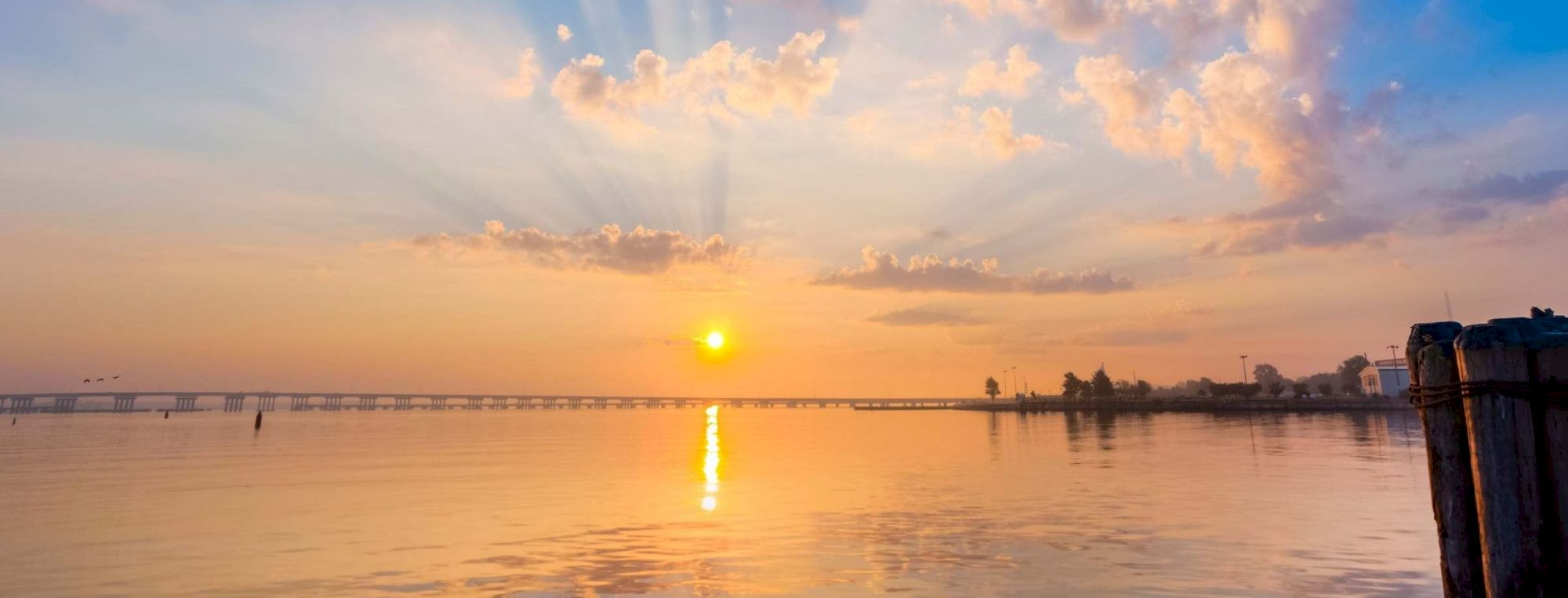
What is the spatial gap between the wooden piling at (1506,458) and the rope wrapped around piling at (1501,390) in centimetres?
1

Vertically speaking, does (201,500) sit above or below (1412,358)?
below

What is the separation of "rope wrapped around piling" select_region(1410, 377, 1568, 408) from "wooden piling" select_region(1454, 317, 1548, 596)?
1cm

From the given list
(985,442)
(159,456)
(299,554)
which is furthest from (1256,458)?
(159,456)

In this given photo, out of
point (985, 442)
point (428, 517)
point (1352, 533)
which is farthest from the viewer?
point (985, 442)

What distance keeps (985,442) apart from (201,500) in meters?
57.9

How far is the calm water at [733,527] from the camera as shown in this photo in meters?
17.3

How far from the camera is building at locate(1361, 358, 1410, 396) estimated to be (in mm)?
179250

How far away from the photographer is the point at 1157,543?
21.0m

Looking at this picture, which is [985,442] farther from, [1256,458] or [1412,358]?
[1412,358]

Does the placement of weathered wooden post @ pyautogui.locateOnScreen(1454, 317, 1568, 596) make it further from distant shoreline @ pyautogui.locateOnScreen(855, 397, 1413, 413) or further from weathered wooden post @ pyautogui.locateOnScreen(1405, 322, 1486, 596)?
distant shoreline @ pyautogui.locateOnScreen(855, 397, 1413, 413)

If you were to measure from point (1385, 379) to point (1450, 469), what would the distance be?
213979 millimetres

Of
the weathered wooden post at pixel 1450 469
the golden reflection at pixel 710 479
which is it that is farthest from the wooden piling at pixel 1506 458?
the golden reflection at pixel 710 479

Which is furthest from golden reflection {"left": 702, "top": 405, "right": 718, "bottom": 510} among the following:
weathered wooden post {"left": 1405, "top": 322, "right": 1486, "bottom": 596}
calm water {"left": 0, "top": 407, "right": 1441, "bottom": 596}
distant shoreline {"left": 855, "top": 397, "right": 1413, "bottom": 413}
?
distant shoreline {"left": 855, "top": 397, "right": 1413, "bottom": 413}

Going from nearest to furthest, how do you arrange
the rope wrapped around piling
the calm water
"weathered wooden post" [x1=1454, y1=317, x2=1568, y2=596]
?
the rope wrapped around piling, "weathered wooden post" [x1=1454, y1=317, x2=1568, y2=596], the calm water
